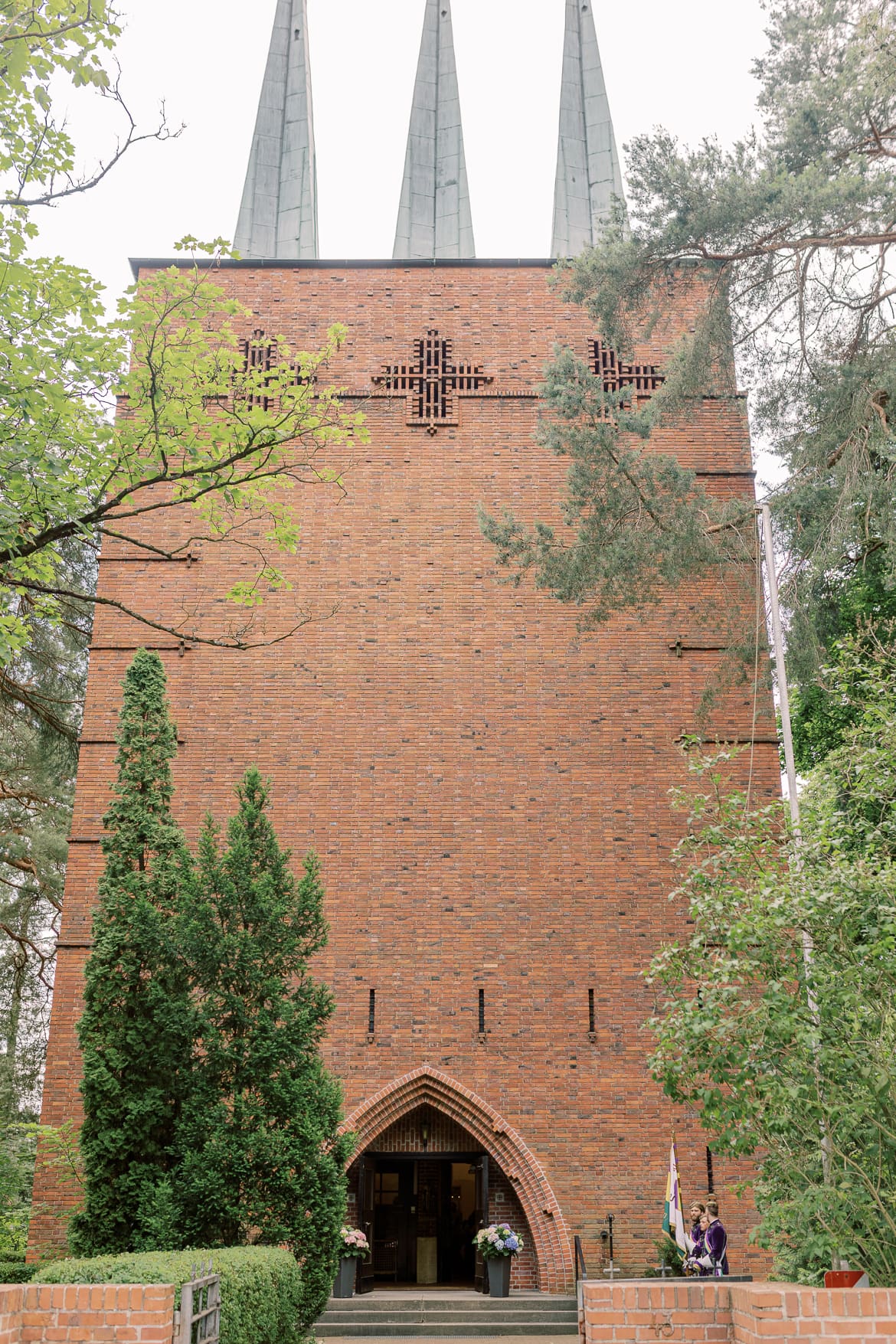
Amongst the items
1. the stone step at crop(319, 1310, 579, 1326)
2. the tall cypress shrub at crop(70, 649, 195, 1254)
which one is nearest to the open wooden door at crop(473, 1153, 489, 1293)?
the stone step at crop(319, 1310, 579, 1326)

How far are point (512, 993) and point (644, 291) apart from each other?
7520 millimetres

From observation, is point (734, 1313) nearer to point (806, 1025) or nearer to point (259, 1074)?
point (806, 1025)

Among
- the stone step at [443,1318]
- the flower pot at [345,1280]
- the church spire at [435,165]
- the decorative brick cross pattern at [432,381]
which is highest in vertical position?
the church spire at [435,165]

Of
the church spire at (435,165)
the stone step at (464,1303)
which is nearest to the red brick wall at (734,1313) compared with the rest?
the stone step at (464,1303)

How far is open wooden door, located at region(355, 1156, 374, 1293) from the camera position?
13.0 metres

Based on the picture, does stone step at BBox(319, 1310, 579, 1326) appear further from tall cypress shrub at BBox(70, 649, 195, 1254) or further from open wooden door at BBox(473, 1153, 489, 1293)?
tall cypress shrub at BBox(70, 649, 195, 1254)

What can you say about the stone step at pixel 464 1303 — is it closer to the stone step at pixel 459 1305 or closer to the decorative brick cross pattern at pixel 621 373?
the stone step at pixel 459 1305

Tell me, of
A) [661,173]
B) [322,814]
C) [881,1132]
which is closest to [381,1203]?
[322,814]

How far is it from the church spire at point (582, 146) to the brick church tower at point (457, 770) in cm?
312

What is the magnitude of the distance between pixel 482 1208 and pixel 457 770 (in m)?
4.64

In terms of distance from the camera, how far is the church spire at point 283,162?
18.1 metres

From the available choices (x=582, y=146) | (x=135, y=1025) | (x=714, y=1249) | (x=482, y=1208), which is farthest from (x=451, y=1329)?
(x=582, y=146)

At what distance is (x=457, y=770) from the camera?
45.2ft

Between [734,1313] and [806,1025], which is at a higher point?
[806,1025]
